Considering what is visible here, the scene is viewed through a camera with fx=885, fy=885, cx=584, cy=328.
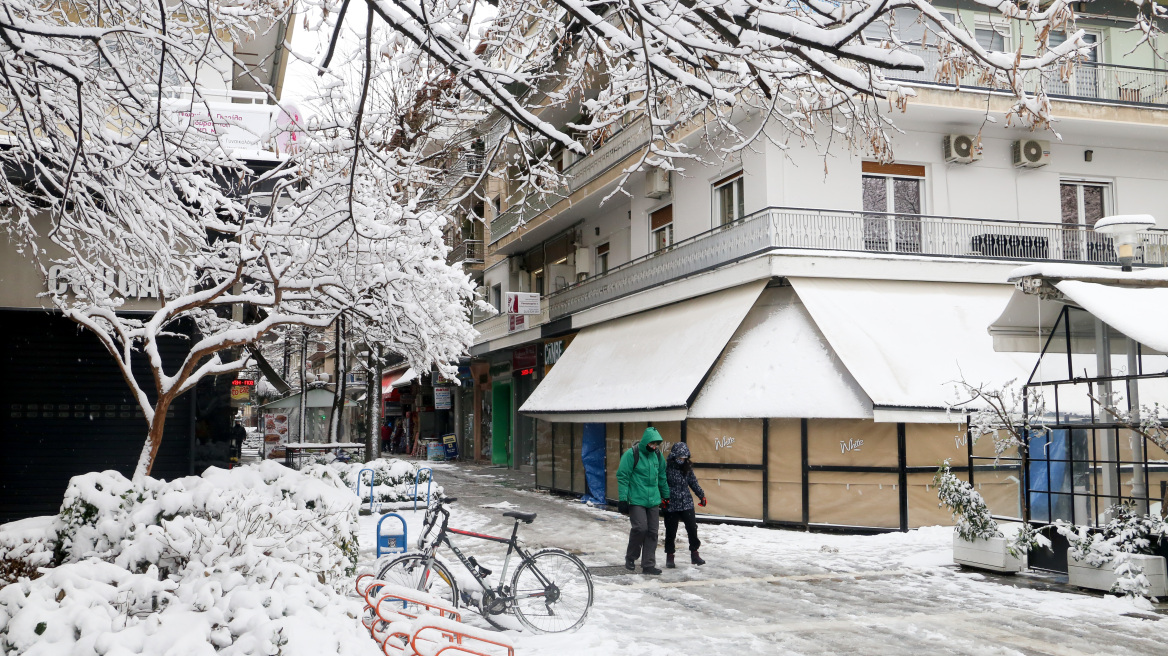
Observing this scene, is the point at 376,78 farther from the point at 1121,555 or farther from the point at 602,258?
the point at 602,258

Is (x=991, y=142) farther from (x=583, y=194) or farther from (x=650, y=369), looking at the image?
(x=583, y=194)

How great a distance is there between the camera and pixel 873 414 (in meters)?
13.4

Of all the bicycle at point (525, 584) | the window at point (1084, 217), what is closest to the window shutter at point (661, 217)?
the window at point (1084, 217)

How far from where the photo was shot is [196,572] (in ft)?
16.1

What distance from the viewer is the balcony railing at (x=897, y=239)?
634 inches

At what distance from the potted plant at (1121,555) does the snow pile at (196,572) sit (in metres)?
7.41

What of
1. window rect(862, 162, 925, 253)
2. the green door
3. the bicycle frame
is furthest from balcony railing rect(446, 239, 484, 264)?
the bicycle frame

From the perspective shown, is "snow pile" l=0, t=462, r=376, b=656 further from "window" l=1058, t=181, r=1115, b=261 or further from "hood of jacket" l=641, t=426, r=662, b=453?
"window" l=1058, t=181, r=1115, b=261

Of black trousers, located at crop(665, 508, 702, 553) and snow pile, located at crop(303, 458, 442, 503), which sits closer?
black trousers, located at crop(665, 508, 702, 553)

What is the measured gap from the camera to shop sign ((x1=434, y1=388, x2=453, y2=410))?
125 ft

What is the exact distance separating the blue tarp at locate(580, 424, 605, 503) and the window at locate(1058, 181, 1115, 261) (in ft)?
32.9

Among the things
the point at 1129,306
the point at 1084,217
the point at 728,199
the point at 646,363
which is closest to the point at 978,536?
the point at 1129,306

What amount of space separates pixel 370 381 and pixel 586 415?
6645 mm

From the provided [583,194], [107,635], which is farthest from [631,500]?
[583,194]
